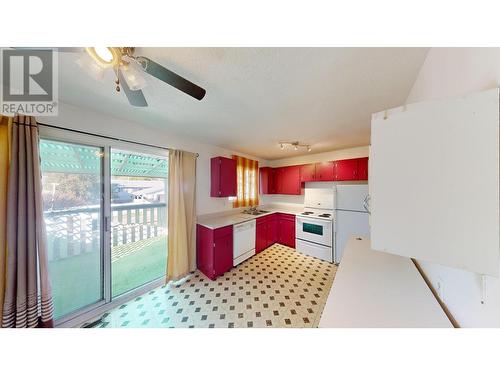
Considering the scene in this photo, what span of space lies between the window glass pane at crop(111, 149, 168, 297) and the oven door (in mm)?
2415

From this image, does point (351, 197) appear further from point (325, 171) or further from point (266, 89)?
point (266, 89)

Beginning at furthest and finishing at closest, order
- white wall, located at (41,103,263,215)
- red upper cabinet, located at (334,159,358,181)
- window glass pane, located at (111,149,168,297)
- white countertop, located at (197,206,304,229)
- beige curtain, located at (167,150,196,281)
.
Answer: red upper cabinet, located at (334,159,358,181), white countertop, located at (197,206,304,229), beige curtain, located at (167,150,196,281), window glass pane, located at (111,149,168,297), white wall, located at (41,103,263,215)

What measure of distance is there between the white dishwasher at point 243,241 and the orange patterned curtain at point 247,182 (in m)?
0.66

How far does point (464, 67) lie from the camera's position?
65cm

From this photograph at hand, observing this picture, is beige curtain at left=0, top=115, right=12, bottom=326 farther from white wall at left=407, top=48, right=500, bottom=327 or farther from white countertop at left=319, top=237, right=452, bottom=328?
white wall at left=407, top=48, right=500, bottom=327

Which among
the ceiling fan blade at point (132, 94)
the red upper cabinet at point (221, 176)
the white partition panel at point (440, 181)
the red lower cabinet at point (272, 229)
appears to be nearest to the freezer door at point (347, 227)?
the red lower cabinet at point (272, 229)

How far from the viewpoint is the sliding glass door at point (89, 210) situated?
1.45m

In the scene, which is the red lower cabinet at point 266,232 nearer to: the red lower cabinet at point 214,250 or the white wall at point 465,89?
the red lower cabinet at point 214,250

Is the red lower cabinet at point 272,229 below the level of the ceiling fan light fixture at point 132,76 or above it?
below

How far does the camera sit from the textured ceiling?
2.93ft

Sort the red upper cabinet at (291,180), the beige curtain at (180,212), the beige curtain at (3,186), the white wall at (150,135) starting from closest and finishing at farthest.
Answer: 1. the beige curtain at (3,186)
2. the white wall at (150,135)
3. the beige curtain at (180,212)
4. the red upper cabinet at (291,180)

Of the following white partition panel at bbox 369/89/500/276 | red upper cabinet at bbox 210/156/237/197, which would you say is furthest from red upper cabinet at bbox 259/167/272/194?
white partition panel at bbox 369/89/500/276
